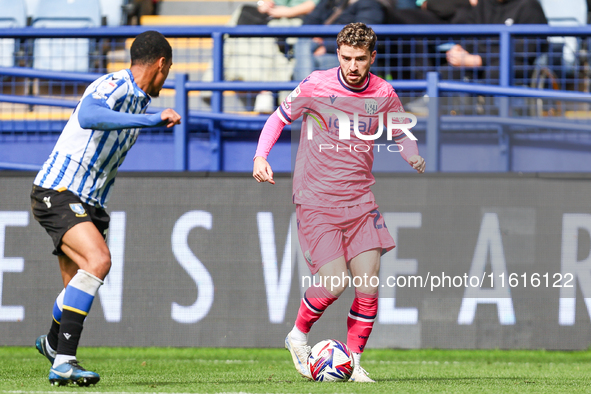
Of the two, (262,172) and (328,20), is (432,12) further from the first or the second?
(262,172)

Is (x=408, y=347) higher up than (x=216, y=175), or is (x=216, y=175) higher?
(x=216, y=175)

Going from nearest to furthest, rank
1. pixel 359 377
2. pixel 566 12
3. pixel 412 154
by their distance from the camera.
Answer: pixel 359 377
pixel 412 154
pixel 566 12

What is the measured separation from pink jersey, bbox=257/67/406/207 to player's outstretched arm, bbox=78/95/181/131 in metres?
1.01

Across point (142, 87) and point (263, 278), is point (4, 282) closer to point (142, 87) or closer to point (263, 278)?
point (263, 278)

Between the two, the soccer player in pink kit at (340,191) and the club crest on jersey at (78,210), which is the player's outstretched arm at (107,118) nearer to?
the club crest on jersey at (78,210)

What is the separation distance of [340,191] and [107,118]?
1382 millimetres

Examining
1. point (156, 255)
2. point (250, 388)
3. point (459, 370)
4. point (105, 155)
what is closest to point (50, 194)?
point (105, 155)

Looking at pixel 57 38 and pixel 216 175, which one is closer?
pixel 216 175

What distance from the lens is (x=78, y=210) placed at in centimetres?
447

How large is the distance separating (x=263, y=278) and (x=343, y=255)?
2.19 meters

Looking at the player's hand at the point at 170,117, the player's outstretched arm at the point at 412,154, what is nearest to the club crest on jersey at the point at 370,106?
the player's outstretched arm at the point at 412,154

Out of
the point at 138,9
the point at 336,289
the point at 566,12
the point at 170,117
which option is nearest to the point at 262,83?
the point at 336,289

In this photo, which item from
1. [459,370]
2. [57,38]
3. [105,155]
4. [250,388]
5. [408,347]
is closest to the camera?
[250,388]

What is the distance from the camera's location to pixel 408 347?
668cm
